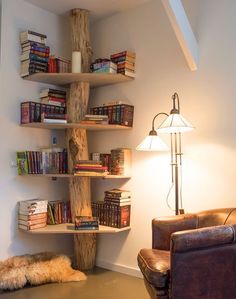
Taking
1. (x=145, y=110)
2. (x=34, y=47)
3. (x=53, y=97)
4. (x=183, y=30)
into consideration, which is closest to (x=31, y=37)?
(x=34, y=47)

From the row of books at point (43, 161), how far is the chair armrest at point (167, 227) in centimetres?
126

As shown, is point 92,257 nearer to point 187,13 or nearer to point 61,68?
point 61,68

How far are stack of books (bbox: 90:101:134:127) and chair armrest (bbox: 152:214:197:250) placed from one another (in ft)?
3.61

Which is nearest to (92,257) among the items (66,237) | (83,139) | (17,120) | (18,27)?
(66,237)

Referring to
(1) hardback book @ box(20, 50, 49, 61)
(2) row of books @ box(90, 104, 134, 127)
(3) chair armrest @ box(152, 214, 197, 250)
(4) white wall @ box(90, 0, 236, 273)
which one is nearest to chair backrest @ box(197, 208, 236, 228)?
(3) chair armrest @ box(152, 214, 197, 250)

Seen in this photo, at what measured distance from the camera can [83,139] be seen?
3359mm

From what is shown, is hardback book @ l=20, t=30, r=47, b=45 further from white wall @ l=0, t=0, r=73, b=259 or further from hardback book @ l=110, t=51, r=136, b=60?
hardback book @ l=110, t=51, r=136, b=60

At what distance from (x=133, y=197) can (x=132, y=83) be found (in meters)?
1.17

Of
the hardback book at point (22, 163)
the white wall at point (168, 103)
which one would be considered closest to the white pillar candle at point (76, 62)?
the white wall at point (168, 103)

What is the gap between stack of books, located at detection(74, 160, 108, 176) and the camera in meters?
3.08

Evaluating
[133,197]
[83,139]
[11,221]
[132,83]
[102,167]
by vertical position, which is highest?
[132,83]

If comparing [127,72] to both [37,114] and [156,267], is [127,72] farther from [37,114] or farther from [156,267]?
[156,267]

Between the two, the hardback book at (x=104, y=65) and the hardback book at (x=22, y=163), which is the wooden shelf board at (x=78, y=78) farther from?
the hardback book at (x=22, y=163)

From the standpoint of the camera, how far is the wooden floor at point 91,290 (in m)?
2.69
